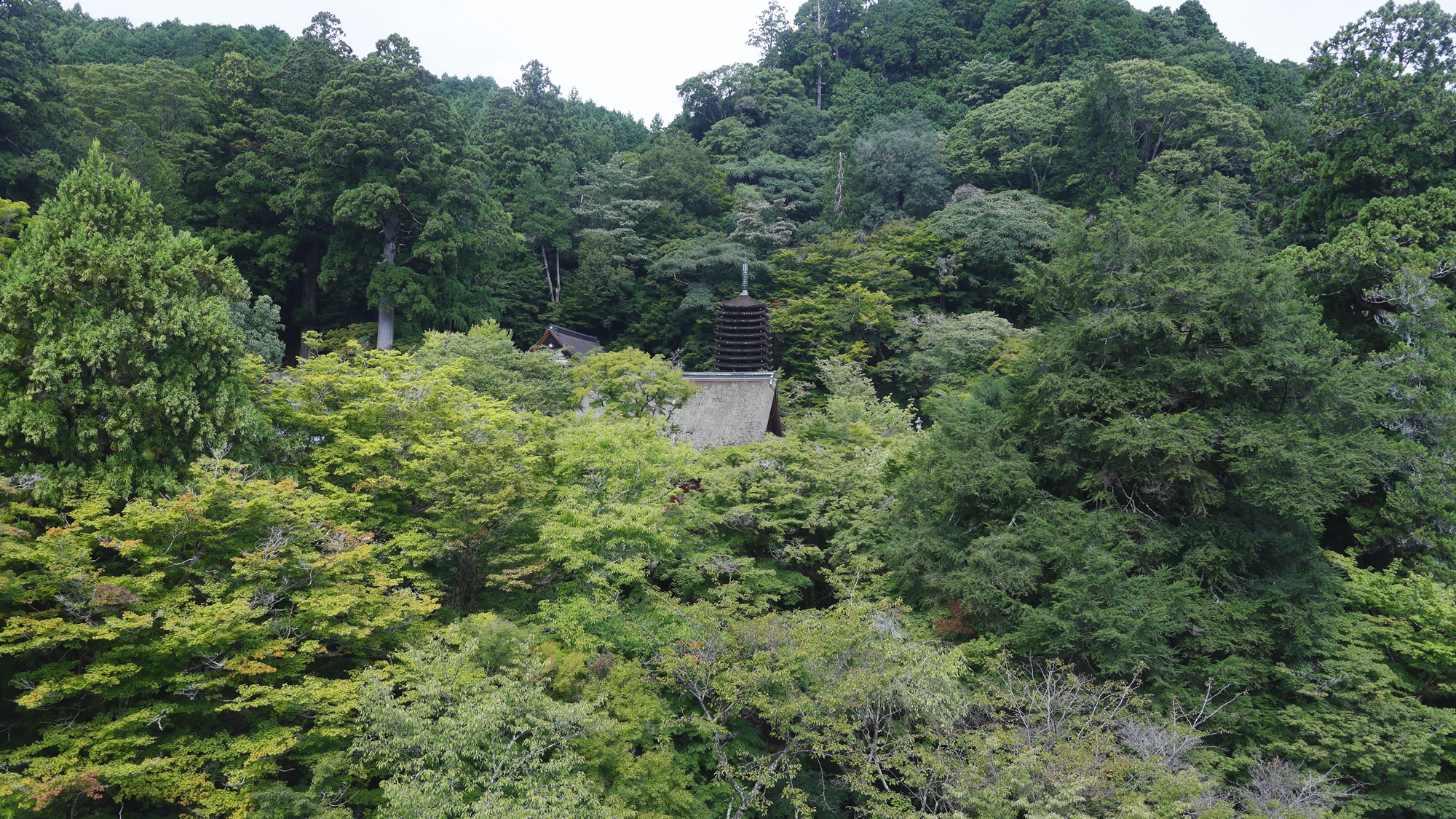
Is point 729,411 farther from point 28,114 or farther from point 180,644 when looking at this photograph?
point 28,114

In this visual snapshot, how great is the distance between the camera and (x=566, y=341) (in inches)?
1040

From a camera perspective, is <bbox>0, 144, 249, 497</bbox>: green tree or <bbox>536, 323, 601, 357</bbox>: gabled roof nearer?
<bbox>0, 144, 249, 497</bbox>: green tree

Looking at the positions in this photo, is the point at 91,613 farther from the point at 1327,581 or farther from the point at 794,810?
the point at 1327,581

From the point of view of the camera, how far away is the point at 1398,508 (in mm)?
10922

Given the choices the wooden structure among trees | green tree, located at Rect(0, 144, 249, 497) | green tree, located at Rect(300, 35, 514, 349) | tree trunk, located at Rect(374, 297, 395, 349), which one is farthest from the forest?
the wooden structure among trees

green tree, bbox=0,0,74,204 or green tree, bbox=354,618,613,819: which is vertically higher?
green tree, bbox=0,0,74,204

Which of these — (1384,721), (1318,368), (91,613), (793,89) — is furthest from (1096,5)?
(91,613)

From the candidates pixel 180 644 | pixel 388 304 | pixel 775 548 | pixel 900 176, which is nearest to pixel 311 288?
pixel 388 304

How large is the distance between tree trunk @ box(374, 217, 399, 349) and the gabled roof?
497 centimetres

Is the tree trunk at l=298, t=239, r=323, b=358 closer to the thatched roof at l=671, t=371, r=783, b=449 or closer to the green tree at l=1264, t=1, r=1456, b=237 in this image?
the thatched roof at l=671, t=371, r=783, b=449

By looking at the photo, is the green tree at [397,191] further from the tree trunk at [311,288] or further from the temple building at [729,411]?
the temple building at [729,411]

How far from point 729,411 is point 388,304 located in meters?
13.0

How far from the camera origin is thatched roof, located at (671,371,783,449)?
19.6 metres

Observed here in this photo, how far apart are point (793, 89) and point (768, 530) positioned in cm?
4346
